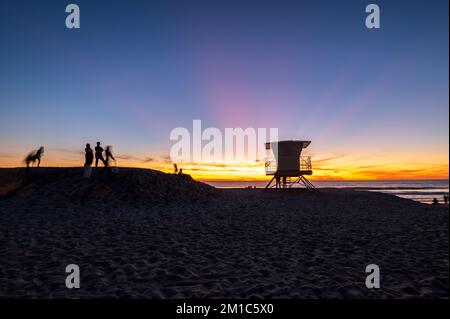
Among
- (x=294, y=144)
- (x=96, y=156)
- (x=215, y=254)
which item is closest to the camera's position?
(x=215, y=254)

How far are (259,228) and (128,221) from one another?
6.72 meters

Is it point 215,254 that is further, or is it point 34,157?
point 34,157

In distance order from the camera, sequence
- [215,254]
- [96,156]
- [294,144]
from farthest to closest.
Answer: [294,144]
[96,156]
[215,254]

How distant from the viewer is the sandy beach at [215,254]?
6.20 meters

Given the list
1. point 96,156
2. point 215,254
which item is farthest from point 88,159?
point 215,254

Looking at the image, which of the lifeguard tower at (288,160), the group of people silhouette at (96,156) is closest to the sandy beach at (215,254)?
the group of people silhouette at (96,156)

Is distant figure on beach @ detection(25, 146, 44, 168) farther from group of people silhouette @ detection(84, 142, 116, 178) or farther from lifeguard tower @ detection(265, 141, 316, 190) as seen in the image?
lifeguard tower @ detection(265, 141, 316, 190)

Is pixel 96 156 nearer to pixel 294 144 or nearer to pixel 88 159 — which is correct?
pixel 88 159

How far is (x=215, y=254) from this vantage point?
350 inches


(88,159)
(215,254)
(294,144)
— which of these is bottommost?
(215,254)

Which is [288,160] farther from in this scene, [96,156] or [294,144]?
[96,156]

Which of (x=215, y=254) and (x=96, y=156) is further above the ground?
(x=96, y=156)
